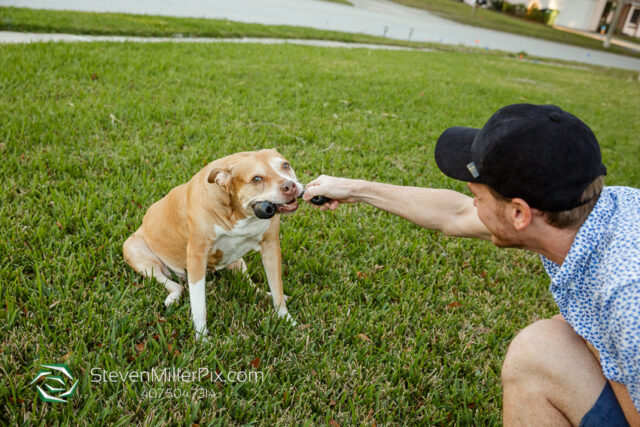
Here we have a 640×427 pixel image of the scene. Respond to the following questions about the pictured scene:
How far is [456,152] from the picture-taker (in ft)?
7.24

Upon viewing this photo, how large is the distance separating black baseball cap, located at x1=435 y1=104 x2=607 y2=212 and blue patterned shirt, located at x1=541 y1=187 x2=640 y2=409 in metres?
0.14

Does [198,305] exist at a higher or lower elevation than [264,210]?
lower

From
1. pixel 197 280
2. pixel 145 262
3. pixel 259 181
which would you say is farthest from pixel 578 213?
pixel 145 262

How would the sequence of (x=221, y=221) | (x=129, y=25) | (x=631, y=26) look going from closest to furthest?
(x=221, y=221) < (x=129, y=25) < (x=631, y=26)

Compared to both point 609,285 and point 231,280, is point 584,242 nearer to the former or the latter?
point 609,285

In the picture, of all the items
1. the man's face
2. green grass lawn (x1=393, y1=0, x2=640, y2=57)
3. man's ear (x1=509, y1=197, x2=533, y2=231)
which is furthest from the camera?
Answer: green grass lawn (x1=393, y1=0, x2=640, y2=57)

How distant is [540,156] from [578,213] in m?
0.32

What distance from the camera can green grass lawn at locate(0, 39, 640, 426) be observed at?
2305 mm

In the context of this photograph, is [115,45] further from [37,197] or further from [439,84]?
[439,84]

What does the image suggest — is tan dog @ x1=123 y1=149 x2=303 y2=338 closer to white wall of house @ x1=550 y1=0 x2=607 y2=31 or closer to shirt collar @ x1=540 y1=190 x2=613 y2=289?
shirt collar @ x1=540 y1=190 x2=613 y2=289

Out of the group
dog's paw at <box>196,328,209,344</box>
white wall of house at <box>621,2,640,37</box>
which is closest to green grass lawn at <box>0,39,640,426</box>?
dog's paw at <box>196,328,209,344</box>

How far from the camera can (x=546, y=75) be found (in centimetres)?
1503

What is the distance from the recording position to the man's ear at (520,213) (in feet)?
5.82

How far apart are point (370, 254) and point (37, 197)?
278 centimetres
